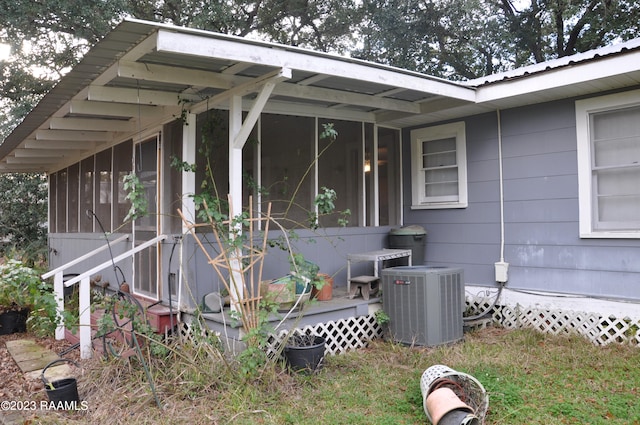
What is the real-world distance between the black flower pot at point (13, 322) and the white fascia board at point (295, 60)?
201 inches

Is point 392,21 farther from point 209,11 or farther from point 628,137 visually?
point 628,137

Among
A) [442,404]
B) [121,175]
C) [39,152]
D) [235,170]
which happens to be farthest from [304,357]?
[39,152]

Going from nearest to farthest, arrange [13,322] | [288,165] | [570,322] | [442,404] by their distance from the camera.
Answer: [442,404] → [570,322] → [288,165] → [13,322]

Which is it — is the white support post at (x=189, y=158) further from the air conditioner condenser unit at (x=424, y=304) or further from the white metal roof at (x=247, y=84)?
the air conditioner condenser unit at (x=424, y=304)

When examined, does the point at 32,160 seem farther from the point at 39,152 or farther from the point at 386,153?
the point at 386,153

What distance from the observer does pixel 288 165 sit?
5605 mm

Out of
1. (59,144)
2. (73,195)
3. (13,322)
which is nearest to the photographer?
(13,322)

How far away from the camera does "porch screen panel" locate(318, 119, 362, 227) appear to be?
590 cm

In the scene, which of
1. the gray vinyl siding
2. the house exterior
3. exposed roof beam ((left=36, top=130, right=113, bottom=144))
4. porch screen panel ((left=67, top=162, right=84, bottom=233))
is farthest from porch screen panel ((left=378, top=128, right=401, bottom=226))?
porch screen panel ((left=67, top=162, right=84, bottom=233))

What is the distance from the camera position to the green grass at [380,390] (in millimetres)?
3355

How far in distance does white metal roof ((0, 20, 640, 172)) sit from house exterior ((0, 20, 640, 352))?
0.02 m

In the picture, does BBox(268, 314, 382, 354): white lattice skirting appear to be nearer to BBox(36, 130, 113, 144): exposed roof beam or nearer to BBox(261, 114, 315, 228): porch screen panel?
BBox(261, 114, 315, 228): porch screen panel

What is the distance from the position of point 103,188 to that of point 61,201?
9.34 feet

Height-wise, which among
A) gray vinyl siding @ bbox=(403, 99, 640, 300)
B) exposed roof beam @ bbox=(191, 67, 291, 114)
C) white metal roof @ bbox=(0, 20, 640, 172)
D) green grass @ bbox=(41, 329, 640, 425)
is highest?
white metal roof @ bbox=(0, 20, 640, 172)
